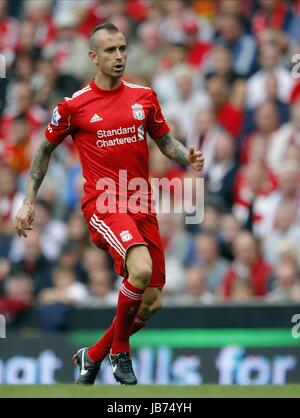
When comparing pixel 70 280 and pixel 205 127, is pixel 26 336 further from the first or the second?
pixel 205 127

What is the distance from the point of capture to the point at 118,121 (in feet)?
32.3

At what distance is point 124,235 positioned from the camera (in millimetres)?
9609

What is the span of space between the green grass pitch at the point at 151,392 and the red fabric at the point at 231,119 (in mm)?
6604

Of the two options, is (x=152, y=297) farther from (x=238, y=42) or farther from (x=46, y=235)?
(x=238, y=42)

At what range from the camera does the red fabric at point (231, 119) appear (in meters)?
15.6

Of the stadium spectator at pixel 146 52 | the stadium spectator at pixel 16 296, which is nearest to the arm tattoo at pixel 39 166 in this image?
the stadium spectator at pixel 16 296

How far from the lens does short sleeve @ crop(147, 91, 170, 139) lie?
32.9 ft

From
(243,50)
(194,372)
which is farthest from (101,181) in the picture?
(243,50)

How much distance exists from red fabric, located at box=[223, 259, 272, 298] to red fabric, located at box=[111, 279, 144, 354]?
4.05m

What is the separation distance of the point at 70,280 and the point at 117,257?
5096 mm
